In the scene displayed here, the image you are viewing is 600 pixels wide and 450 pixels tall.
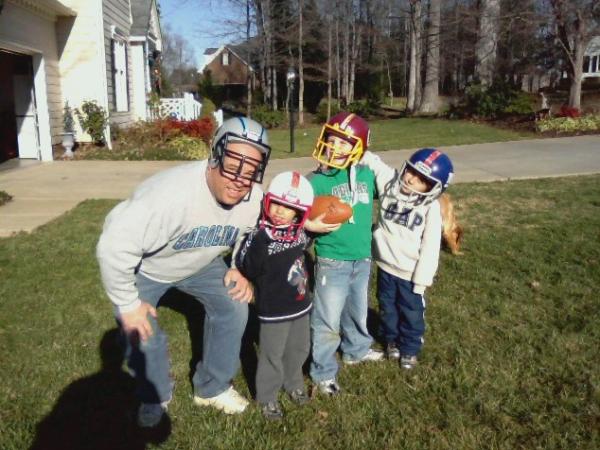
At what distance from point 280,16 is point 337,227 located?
31.8 m

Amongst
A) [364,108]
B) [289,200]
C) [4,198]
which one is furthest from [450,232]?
[364,108]

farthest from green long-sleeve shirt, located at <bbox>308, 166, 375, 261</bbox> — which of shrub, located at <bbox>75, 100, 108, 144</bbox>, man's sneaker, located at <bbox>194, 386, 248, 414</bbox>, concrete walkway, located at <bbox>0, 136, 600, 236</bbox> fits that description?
shrub, located at <bbox>75, 100, 108, 144</bbox>

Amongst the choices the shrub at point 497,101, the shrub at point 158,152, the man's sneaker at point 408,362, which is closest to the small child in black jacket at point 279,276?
the man's sneaker at point 408,362

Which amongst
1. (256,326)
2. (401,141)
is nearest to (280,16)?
(401,141)

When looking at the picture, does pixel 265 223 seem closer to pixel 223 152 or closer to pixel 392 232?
pixel 223 152

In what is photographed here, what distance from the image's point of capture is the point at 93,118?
13.5 meters

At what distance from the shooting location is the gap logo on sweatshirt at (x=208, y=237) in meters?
2.78

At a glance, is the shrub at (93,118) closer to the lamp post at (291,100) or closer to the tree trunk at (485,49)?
the lamp post at (291,100)

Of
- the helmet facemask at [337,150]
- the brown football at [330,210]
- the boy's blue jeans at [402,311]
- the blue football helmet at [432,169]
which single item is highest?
the helmet facemask at [337,150]

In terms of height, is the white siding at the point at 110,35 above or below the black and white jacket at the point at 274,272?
above

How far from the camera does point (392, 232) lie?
3414 mm

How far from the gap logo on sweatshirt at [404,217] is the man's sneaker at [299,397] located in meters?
1.18

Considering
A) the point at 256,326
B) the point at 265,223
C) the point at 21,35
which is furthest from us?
the point at 21,35

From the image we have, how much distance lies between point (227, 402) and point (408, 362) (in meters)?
1.22
